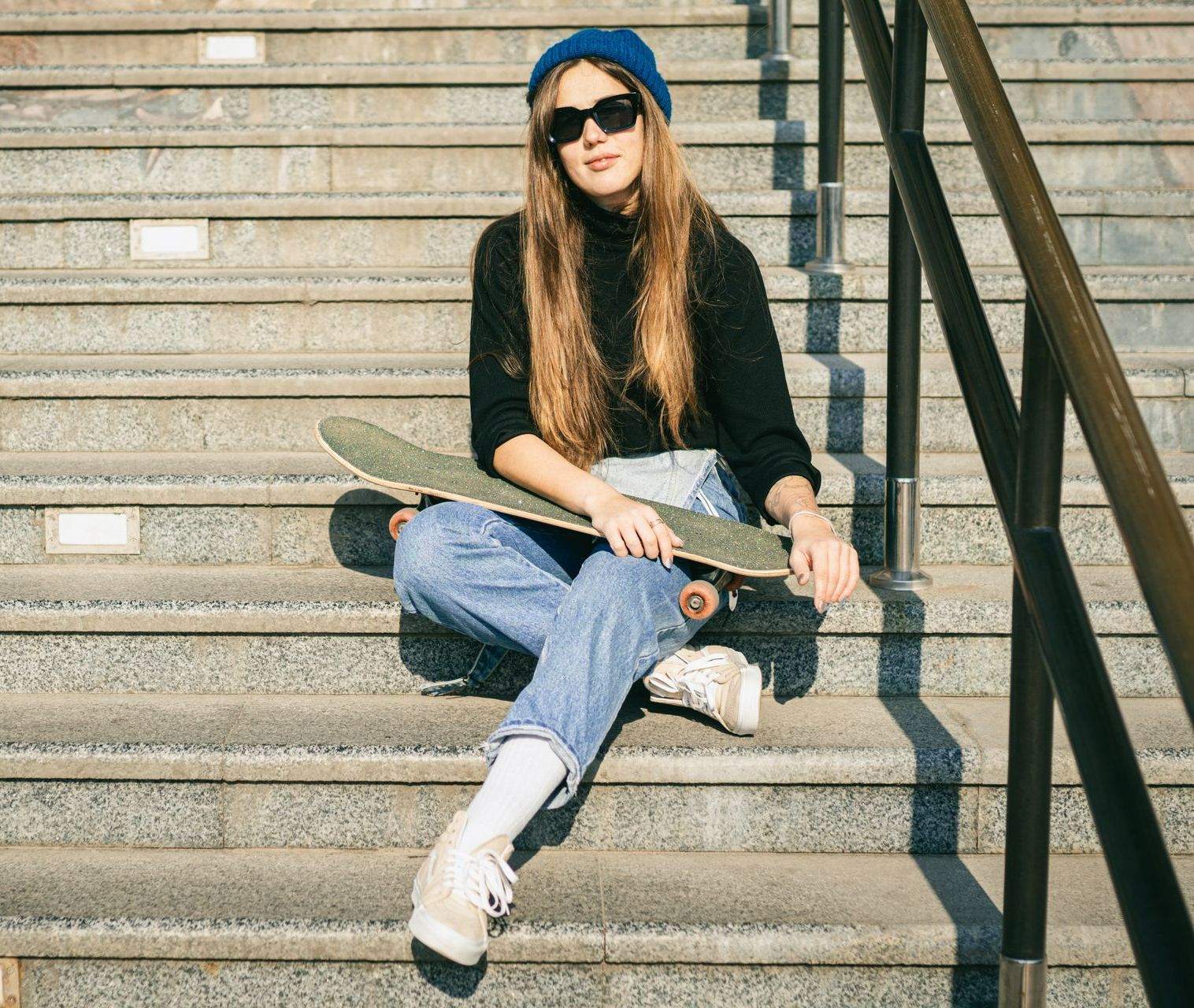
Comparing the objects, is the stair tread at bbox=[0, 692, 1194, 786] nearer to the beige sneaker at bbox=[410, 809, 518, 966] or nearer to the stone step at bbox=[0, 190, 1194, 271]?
the beige sneaker at bbox=[410, 809, 518, 966]

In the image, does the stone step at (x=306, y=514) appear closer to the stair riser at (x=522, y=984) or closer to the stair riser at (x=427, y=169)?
the stair riser at (x=522, y=984)

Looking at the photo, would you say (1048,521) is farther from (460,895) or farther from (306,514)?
(306,514)

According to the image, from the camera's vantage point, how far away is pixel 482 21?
3678 millimetres

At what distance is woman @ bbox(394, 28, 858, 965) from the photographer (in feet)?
6.06

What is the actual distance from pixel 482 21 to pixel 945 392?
200cm

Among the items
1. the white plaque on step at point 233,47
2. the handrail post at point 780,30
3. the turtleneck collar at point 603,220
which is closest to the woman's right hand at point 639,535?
the turtleneck collar at point 603,220

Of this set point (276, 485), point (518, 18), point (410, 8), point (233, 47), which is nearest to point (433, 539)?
point (276, 485)

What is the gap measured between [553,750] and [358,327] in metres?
1.52

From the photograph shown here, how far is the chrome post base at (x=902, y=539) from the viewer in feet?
6.95

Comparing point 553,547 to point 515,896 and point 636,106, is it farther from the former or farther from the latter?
point 636,106

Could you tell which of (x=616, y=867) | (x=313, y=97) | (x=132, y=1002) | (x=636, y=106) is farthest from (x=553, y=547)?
(x=313, y=97)

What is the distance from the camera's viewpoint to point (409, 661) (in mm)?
2084

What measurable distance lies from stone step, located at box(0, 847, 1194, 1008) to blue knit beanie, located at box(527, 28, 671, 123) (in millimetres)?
1330

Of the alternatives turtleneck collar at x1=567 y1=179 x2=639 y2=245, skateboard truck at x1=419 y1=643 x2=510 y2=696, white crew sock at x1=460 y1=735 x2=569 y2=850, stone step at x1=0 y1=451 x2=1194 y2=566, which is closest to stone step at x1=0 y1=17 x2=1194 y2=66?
turtleneck collar at x1=567 y1=179 x2=639 y2=245
